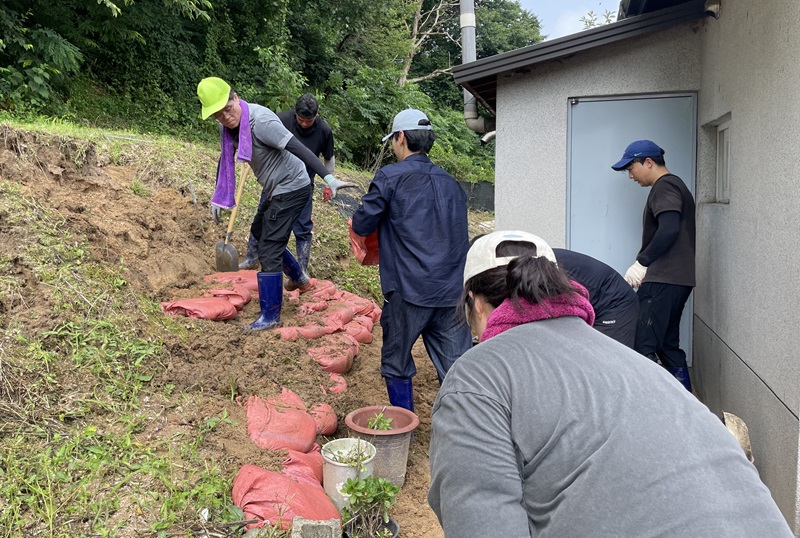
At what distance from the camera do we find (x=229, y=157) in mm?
4711

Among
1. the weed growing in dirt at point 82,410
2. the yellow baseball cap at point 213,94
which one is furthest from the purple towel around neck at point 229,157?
the weed growing in dirt at point 82,410

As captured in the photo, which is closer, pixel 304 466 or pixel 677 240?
pixel 304 466

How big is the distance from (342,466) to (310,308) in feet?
7.46

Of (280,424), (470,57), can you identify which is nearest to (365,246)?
(280,424)

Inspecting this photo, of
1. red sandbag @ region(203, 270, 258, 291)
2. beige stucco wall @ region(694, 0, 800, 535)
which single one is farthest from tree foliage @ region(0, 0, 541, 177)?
beige stucco wall @ region(694, 0, 800, 535)

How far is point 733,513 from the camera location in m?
1.14

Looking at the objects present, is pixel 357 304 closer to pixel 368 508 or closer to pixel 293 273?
pixel 293 273

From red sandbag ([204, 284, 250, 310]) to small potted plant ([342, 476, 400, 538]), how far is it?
7.33 ft

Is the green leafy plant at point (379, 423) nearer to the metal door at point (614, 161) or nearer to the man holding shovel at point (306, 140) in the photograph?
the man holding shovel at point (306, 140)

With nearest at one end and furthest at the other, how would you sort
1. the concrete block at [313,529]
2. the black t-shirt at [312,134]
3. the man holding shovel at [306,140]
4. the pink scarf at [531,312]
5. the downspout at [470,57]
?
the pink scarf at [531,312], the concrete block at [313,529], the man holding shovel at [306,140], the black t-shirt at [312,134], the downspout at [470,57]

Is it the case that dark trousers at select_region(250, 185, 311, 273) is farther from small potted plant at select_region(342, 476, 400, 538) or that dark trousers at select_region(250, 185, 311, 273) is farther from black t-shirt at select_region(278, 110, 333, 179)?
small potted plant at select_region(342, 476, 400, 538)

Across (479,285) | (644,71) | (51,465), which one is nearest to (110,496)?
(51,465)

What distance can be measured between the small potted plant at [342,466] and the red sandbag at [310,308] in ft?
6.58

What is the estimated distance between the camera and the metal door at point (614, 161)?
5.30m
